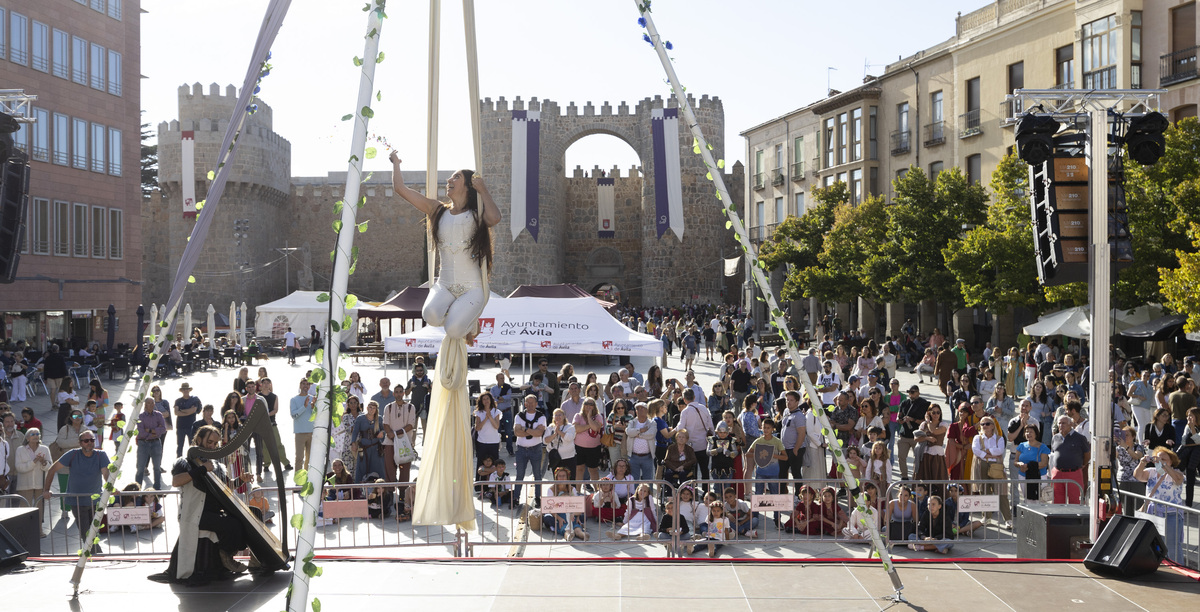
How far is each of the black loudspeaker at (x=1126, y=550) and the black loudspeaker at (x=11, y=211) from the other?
1439cm

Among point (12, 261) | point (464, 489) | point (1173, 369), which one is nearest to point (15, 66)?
point (12, 261)

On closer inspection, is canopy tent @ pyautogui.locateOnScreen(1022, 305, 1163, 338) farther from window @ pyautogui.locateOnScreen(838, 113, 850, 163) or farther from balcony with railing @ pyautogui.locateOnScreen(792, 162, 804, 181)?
balcony with railing @ pyautogui.locateOnScreen(792, 162, 804, 181)

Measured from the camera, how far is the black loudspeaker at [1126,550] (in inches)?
248

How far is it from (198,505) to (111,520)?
152 cm

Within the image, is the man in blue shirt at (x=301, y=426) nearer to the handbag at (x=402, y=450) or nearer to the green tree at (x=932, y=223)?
the handbag at (x=402, y=450)

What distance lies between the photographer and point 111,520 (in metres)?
7.44

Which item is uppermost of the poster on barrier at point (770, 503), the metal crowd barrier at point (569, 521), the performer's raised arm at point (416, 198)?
the performer's raised arm at point (416, 198)

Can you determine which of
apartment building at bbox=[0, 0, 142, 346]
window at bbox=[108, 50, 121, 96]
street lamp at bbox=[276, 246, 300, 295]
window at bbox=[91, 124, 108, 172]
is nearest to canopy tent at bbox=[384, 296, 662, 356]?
apartment building at bbox=[0, 0, 142, 346]

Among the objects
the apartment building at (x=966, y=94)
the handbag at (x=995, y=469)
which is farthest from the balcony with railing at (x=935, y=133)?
the handbag at (x=995, y=469)

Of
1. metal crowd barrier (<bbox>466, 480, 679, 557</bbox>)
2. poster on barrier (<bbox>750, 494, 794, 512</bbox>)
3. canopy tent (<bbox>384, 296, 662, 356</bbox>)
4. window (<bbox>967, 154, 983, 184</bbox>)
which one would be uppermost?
window (<bbox>967, 154, 983, 184</bbox>)

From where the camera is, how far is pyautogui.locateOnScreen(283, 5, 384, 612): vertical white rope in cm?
416

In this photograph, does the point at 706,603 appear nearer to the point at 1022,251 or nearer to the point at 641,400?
the point at 641,400

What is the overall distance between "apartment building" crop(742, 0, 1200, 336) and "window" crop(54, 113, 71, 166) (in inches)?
944

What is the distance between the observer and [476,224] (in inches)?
225
